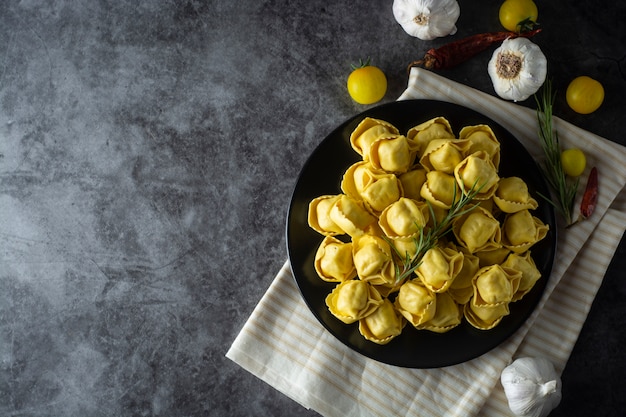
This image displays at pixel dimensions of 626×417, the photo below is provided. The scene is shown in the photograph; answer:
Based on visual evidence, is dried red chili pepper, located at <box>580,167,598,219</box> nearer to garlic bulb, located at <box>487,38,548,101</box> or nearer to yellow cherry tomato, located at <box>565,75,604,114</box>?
yellow cherry tomato, located at <box>565,75,604,114</box>

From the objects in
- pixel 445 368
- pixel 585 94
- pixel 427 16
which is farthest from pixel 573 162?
pixel 445 368

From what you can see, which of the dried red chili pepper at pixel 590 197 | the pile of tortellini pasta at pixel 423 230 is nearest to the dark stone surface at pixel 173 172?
the dried red chili pepper at pixel 590 197

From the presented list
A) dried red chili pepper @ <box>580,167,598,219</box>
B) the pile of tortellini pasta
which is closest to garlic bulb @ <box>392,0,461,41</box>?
the pile of tortellini pasta

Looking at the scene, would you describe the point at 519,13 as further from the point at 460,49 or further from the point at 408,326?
the point at 408,326

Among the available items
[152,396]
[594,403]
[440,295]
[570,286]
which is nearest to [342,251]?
[440,295]

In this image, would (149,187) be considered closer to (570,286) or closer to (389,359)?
(389,359)
